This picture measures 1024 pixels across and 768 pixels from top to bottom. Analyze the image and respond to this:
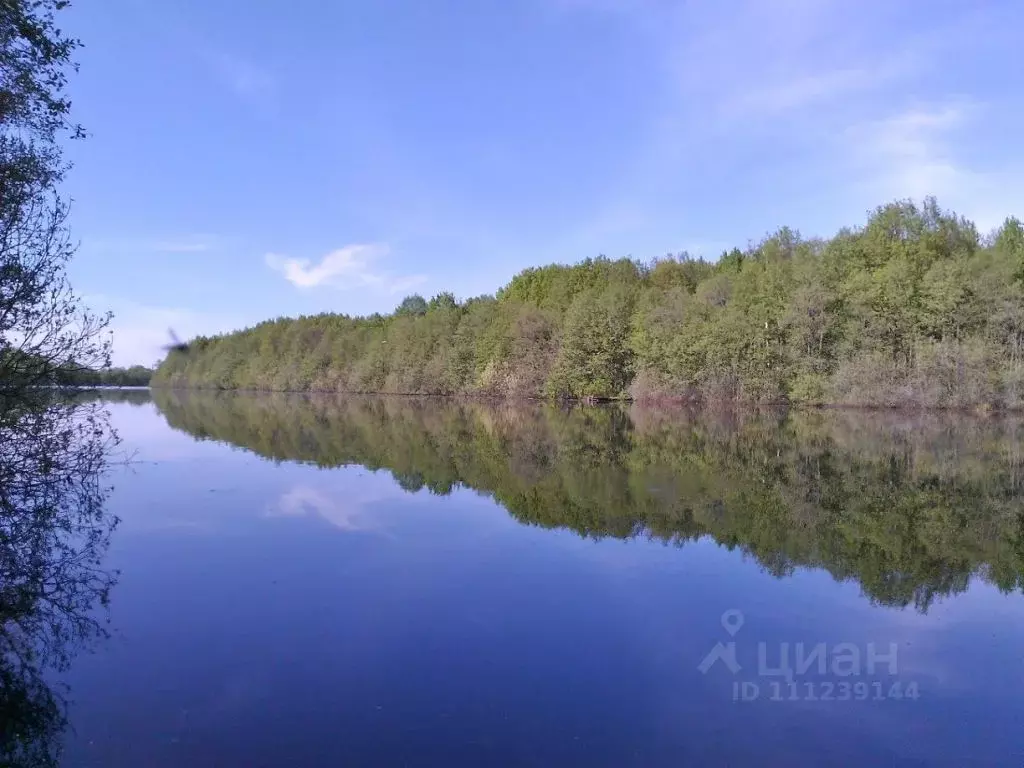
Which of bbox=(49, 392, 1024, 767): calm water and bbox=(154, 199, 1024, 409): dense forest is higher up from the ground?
bbox=(154, 199, 1024, 409): dense forest

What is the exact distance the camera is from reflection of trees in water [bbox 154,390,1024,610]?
9383mm

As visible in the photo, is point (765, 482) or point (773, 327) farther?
point (773, 327)

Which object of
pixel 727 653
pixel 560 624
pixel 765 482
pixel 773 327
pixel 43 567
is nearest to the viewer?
pixel 727 653

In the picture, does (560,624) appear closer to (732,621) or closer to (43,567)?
(732,621)

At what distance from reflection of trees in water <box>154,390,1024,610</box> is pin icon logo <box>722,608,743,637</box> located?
5.96ft

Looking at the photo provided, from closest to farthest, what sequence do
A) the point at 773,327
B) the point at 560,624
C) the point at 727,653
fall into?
the point at 727,653
the point at 560,624
the point at 773,327

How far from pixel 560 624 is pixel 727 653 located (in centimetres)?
163

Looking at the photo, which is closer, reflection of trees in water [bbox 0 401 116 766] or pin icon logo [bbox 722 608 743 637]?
reflection of trees in water [bbox 0 401 116 766]

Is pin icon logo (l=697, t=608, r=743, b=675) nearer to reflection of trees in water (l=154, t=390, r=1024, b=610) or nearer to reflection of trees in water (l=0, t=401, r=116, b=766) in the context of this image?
reflection of trees in water (l=154, t=390, r=1024, b=610)

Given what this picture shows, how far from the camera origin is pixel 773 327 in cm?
4966

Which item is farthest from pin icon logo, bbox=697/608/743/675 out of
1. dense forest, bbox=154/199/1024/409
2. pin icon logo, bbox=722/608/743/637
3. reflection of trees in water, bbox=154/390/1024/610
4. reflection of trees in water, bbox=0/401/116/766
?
dense forest, bbox=154/199/1024/409

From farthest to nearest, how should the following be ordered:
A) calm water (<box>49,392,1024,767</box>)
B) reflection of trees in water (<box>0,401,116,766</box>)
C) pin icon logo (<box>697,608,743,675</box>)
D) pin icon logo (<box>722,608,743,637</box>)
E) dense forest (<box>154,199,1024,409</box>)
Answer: dense forest (<box>154,199,1024,409</box>) < pin icon logo (<box>722,608,743,637</box>) < pin icon logo (<box>697,608,743,675</box>) < reflection of trees in water (<box>0,401,116,766</box>) < calm water (<box>49,392,1024,767</box>)

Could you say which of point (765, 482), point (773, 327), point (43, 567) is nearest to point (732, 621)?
point (43, 567)

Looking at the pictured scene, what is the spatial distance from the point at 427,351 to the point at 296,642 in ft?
232
